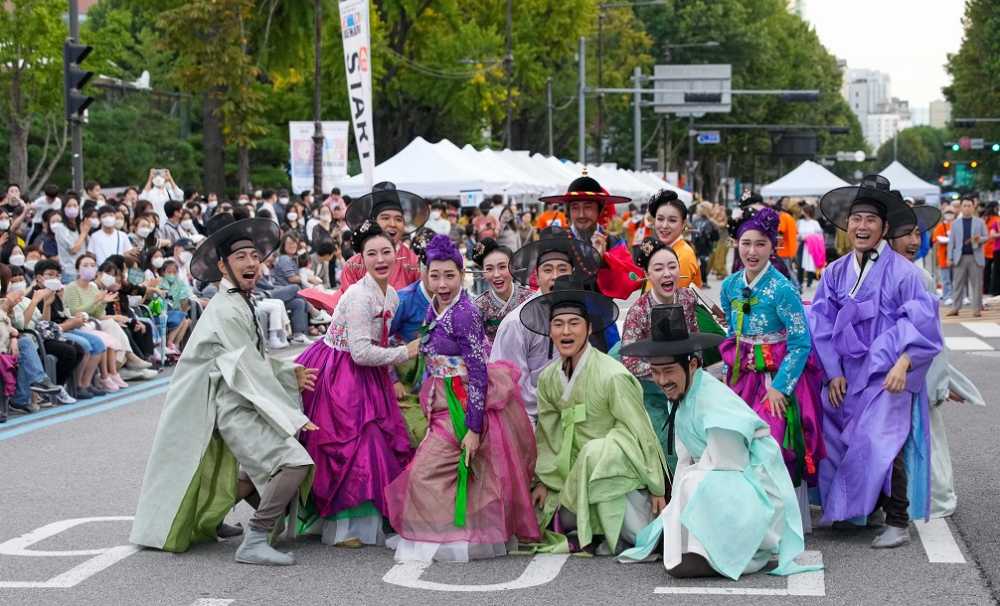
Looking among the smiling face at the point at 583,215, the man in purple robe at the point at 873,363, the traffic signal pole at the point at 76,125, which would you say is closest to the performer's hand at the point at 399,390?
the smiling face at the point at 583,215

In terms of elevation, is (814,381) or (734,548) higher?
(814,381)

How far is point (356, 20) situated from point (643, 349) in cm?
1515

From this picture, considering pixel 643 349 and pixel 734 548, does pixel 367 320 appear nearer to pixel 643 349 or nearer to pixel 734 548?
pixel 643 349

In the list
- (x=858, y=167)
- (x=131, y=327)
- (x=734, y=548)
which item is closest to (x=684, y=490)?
(x=734, y=548)

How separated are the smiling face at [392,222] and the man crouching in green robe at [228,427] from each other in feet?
5.52

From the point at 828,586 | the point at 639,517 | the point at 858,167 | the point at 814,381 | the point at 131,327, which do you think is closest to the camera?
the point at 828,586

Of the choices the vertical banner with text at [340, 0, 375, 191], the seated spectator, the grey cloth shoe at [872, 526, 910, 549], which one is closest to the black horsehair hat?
the grey cloth shoe at [872, 526, 910, 549]

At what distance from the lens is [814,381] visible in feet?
24.8

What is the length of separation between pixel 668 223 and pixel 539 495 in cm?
239

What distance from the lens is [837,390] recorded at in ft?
24.6

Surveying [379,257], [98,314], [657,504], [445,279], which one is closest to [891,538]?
[657,504]

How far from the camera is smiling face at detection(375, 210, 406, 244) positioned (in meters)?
8.95

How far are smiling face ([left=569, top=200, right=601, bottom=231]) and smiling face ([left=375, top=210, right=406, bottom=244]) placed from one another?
1.11 m

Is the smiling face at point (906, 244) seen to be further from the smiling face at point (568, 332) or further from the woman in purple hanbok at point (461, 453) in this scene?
the woman in purple hanbok at point (461, 453)
